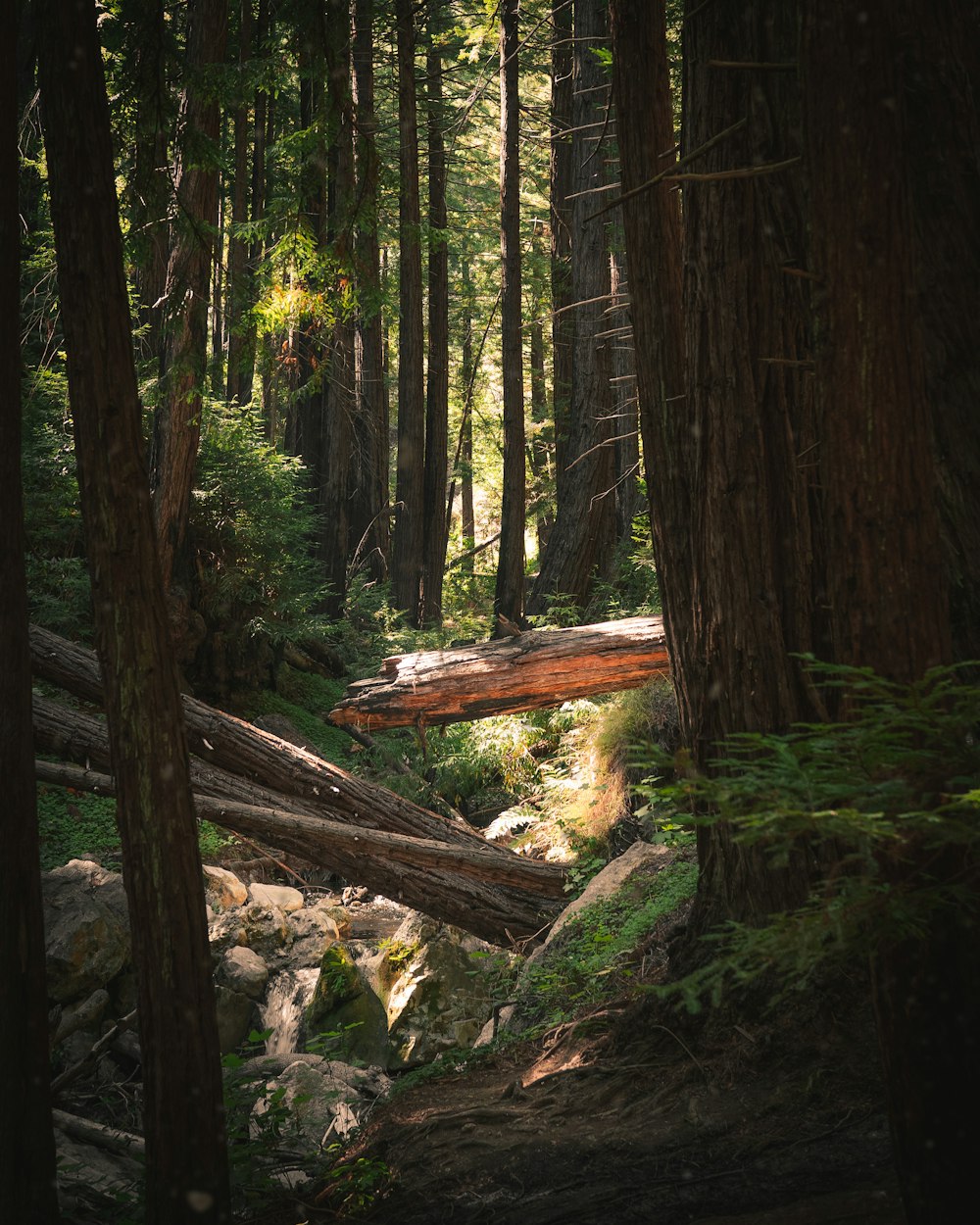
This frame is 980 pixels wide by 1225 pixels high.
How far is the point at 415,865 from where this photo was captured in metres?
9.03

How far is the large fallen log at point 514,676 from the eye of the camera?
10.5m

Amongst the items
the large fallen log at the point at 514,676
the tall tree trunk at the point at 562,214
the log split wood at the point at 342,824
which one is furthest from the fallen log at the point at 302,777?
the tall tree trunk at the point at 562,214

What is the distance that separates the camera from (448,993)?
341 inches

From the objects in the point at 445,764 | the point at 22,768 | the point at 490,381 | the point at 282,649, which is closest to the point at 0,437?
the point at 22,768

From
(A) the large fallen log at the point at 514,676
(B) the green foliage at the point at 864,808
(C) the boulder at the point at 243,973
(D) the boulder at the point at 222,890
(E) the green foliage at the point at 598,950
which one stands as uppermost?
(B) the green foliage at the point at 864,808

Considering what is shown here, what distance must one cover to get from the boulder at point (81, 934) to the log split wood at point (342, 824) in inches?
35.1

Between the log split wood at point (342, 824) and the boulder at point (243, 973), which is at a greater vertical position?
the log split wood at point (342, 824)

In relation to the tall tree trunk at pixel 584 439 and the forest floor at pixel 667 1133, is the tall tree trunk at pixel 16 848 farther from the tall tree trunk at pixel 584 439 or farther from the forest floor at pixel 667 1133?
the tall tree trunk at pixel 584 439

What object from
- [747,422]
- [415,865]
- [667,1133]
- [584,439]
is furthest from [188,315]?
[667,1133]

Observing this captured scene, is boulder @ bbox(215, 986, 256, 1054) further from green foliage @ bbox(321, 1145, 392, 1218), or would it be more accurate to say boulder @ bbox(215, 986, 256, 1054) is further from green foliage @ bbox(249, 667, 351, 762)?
green foliage @ bbox(249, 667, 351, 762)

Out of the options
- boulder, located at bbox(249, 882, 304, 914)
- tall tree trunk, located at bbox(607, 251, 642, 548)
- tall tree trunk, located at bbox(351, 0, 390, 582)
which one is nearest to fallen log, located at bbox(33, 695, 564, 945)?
boulder, located at bbox(249, 882, 304, 914)

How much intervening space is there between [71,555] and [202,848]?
4.31 metres

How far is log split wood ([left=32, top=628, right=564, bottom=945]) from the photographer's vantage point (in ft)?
29.5

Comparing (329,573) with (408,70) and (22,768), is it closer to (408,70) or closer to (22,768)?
(408,70)
